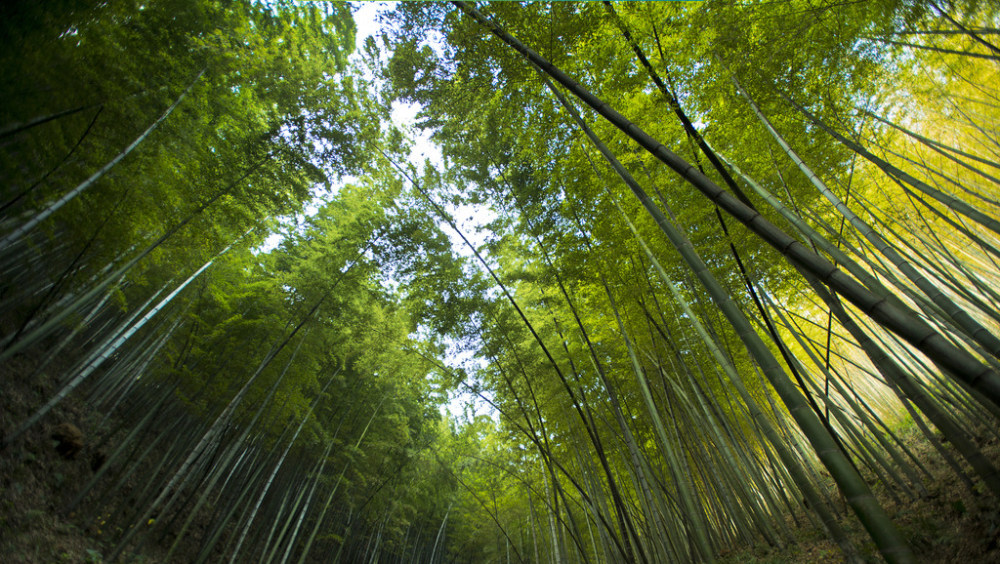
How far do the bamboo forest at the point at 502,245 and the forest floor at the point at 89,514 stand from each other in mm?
29

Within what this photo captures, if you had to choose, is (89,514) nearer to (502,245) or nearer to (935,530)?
(502,245)

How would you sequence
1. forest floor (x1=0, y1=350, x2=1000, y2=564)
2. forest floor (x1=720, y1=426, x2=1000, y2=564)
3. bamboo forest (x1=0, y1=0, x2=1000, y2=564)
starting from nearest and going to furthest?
forest floor (x1=720, y1=426, x2=1000, y2=564)
forest floor (x1=0, y1=350, x2=1000, y2=564)
bamboo forest (x1=0, y1=0, x2=1000, y2=564)

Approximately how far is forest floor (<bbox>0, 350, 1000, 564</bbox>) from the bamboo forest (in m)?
0.03

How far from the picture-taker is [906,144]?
620 centimetres

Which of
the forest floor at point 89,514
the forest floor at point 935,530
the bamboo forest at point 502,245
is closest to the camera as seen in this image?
the forest floor at point 935,530

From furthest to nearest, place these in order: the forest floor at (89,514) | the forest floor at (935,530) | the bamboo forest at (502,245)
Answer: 1. the bamboo forest at (502,245)
2. the forest floor at (89,514)
3. the forest floor at (935,530)

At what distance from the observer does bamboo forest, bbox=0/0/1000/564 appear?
7.57 feet

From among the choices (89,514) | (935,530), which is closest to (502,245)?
(935,530)

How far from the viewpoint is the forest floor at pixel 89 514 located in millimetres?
2037

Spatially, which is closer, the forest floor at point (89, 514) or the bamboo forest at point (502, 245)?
the forest floor at point (89, 514)

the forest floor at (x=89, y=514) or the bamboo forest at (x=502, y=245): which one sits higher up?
the bamboo forest at (x=502, y=245)

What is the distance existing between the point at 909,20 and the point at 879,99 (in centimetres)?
188

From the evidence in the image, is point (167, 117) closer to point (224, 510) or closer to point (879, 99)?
point (224, 510)

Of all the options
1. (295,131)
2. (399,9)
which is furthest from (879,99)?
(295,131)
